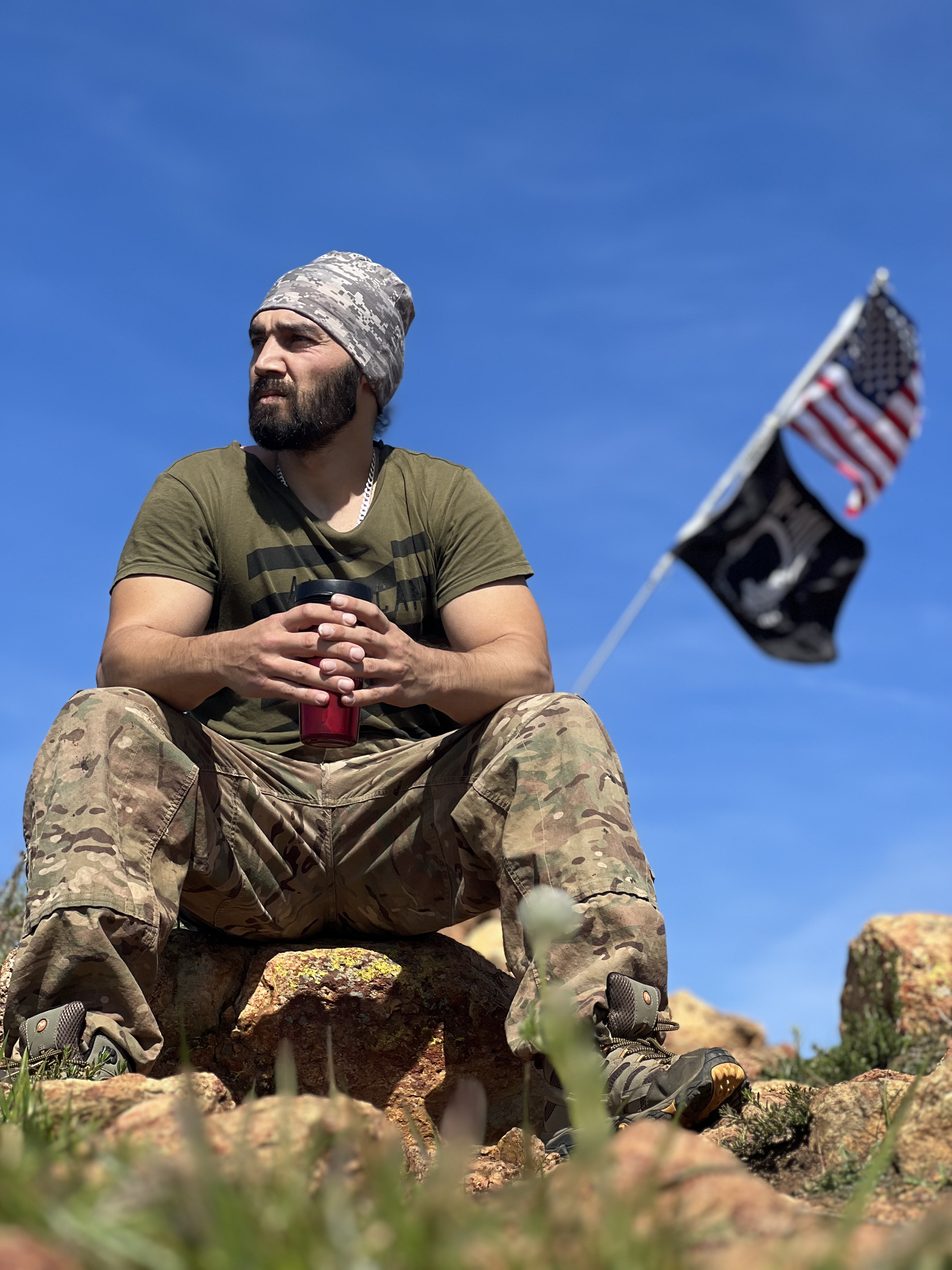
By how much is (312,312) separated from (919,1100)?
388cm

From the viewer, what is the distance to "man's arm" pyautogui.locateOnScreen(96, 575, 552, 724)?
3.80 meters

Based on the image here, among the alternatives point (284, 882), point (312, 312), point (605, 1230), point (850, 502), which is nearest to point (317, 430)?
point (312, 312)

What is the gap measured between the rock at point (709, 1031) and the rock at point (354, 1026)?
15.9 ft

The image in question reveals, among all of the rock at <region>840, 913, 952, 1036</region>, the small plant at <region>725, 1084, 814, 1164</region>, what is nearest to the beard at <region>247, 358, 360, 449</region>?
the small plant at <region>725, 1084, 814, 1164</region>

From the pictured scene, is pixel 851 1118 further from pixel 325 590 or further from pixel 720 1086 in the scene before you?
pixel 325 590

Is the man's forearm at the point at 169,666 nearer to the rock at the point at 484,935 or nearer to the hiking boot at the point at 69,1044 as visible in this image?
the hiking boot at the point at 69,1044

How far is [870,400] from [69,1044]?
33.8 feet

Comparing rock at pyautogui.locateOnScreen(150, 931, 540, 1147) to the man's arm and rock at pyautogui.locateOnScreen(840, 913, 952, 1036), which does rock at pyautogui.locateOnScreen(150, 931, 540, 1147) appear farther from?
rock at pyautogui.locateOnScreen(840, 913, 952, 1036)

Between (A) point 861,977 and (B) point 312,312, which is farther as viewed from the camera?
(A) point 861,977

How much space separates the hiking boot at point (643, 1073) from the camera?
10.3ft

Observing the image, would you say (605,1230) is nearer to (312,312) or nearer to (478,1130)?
(478,1130)

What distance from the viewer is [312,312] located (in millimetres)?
5227

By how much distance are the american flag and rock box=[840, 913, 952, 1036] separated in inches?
169

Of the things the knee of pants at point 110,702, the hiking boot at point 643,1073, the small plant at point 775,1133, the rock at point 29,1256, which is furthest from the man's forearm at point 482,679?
the rock at point 29,1256
